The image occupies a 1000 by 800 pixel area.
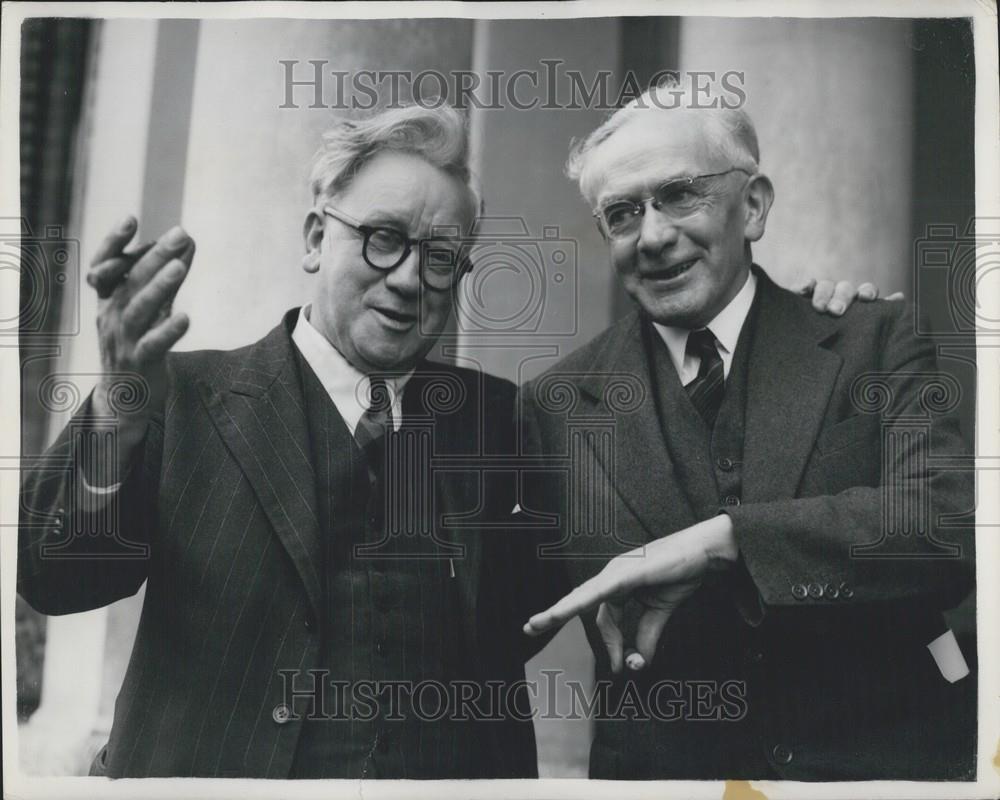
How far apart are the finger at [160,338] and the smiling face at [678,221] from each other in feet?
4.40

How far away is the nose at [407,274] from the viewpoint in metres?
3.66

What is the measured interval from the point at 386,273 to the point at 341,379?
36 centimetres

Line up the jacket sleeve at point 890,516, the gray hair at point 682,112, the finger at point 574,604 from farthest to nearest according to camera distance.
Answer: the gray hair at point 682,112 → the finger at point 574,604 → the jacket sleeve at point 890,516

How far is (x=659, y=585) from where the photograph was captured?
3.58 metres

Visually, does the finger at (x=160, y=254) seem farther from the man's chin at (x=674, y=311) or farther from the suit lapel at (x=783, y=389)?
the suit lapel at (x=783, y=389)

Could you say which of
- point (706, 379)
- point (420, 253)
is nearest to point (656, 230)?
point (706, 379)

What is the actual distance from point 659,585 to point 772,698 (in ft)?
1.59

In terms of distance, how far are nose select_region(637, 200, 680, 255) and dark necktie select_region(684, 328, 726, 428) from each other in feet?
0.97

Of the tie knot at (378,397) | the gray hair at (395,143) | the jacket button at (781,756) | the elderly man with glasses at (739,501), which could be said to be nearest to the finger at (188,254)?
the gray hair at (395,143)

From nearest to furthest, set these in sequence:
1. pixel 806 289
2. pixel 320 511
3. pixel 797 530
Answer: pixel 797 530 → pixel 320 511 → pixel 806 289

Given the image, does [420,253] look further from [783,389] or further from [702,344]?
[783,389]

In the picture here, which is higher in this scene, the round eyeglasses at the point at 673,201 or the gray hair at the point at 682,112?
the gray hair at the point at 682,112

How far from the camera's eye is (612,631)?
11.9 feet

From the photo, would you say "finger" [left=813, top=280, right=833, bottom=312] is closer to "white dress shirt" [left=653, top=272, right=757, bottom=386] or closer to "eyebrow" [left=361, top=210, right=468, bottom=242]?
"white dress shirt" [left=653, top=272, right=757, bottom=386]
